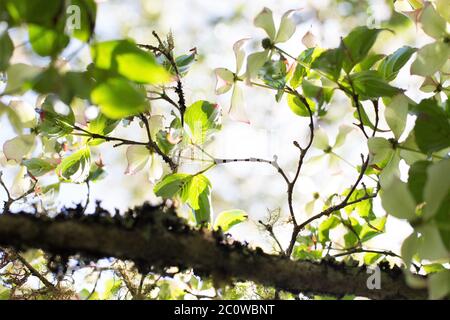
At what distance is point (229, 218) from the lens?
605 millimetres

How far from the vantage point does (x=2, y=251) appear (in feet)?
2.00

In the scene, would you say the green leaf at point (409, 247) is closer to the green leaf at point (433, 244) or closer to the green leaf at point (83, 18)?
the green leaf at point (433, 244)

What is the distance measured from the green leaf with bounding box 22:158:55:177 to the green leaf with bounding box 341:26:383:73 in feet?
1.45

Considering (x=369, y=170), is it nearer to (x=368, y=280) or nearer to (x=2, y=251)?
(x=368, y=280)

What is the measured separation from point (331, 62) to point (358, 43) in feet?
0.09

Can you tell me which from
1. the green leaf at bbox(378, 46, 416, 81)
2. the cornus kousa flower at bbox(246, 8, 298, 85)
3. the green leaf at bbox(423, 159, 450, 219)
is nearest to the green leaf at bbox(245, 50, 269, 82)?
the cornus kousa flower at bbox(246, 8, 298, 85)

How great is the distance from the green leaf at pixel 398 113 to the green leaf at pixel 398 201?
0.54 ft

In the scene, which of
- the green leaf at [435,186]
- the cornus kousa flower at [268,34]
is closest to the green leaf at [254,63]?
the cornus kousa flower at [268,34]

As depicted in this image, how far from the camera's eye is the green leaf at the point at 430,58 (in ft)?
1.51

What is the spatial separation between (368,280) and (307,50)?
0.27 m

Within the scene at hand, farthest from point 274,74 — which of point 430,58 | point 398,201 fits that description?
point 398,201

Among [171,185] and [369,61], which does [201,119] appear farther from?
[369,61]

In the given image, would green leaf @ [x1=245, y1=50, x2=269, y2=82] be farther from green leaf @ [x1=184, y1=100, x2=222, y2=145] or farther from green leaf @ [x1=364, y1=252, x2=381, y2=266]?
green leaf @ [x1=364, y1=252, x2=381, y2=266]

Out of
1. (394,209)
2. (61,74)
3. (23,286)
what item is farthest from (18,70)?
(23,286)
